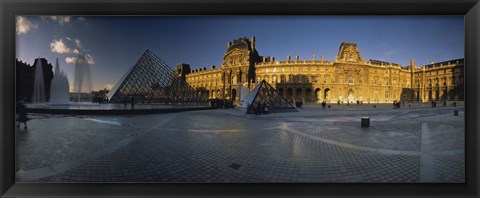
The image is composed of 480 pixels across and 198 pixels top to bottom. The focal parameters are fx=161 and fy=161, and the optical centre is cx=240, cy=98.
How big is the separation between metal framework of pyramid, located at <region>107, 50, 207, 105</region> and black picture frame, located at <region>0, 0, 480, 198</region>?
8.63 metres

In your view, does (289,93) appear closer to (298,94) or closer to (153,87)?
(298,94)

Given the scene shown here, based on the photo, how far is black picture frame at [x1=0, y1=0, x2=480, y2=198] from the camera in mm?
2996

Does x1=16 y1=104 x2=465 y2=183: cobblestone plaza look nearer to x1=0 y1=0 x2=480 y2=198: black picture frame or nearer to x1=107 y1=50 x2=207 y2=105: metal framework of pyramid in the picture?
x1=0 y1=0 x2=480 y2=198: black picture frame

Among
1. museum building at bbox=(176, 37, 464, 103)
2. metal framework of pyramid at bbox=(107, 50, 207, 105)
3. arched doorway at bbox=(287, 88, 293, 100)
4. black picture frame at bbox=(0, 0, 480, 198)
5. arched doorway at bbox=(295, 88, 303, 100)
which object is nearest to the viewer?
Result: black picture frame at bbox=(0, 0, 480, 198)

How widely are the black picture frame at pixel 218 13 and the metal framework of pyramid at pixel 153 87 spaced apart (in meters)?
8.63

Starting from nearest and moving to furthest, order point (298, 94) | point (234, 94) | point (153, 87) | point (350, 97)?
point (298, 94)
point (350, 97)
point (234, 94)
point (153, 87)

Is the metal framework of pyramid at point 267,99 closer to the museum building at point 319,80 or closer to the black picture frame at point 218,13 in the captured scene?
the museum building at point 319,80

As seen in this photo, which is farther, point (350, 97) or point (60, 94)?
point (350, 97)

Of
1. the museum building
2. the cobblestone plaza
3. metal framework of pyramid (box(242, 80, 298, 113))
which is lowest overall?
the cobblestone plaza

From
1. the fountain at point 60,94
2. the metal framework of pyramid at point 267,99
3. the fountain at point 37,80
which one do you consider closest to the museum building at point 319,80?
the metal framework of pyramid at point 267,99

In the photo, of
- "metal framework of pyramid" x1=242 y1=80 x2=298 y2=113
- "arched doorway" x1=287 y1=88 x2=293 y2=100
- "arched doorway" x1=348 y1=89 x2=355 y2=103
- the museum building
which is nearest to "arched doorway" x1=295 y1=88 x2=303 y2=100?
the museum building

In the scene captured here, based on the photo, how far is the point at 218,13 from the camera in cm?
313

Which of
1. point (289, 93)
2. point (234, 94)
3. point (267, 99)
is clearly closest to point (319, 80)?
point (289, 93)

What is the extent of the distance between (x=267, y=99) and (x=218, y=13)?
905 centimetres
